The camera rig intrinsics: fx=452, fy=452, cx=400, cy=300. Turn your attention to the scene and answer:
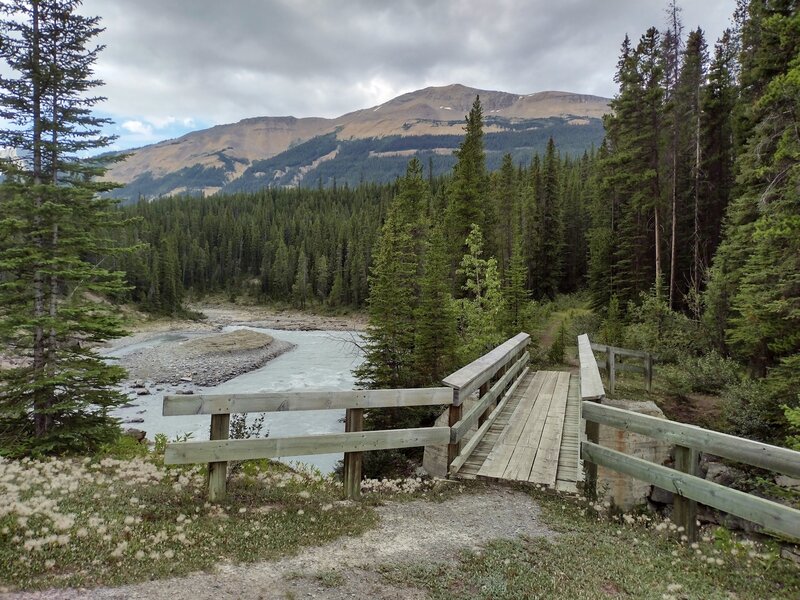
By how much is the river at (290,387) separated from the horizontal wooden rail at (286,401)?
5029 millimetres

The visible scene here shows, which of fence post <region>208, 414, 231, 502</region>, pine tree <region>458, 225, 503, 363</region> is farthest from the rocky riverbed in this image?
fence post <region>208, 414, 231, 502</region>

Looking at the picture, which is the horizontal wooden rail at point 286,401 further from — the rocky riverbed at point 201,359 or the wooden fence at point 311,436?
the rocky riverbed at point 201,359

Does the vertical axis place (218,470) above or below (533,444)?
above

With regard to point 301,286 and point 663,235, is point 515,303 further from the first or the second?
point 301,286

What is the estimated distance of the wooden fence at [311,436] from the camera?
15.1 ft

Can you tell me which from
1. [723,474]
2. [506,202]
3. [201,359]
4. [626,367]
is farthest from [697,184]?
[201,359]

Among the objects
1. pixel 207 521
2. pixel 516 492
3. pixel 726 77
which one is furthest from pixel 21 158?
pixel 726 77

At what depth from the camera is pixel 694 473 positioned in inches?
175

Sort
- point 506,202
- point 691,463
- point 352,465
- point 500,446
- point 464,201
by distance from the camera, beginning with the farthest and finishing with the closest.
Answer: point 506,202
point 464,201
point 500,446
point 352,465
point 691,463

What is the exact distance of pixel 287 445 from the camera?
4.95 metres

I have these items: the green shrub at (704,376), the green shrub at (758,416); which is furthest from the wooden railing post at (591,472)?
the green shrub at (704,376)

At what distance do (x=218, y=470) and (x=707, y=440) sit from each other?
484 centimetres

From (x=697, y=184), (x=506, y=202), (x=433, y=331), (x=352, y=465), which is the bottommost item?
(x=352, y=465)

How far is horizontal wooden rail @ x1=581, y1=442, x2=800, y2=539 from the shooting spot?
356cm
